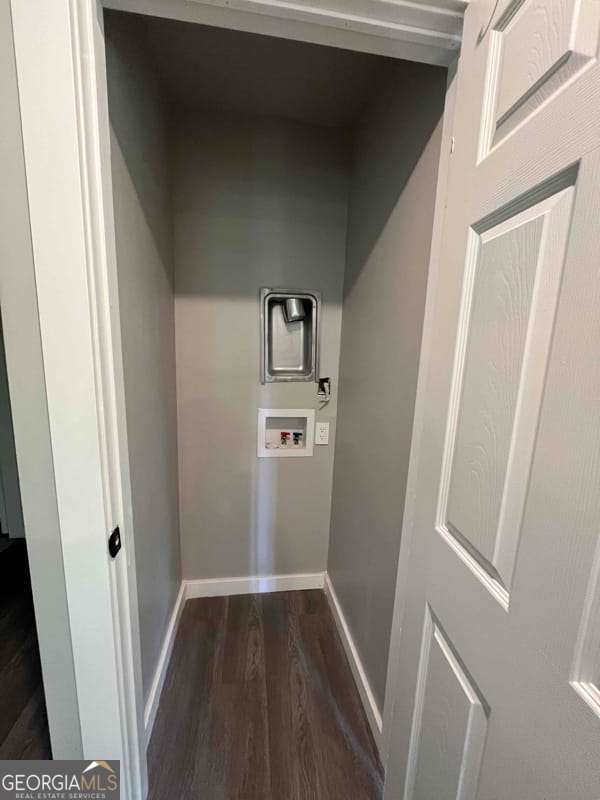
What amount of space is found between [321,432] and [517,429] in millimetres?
1400

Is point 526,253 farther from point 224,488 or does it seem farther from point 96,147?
point 224,488

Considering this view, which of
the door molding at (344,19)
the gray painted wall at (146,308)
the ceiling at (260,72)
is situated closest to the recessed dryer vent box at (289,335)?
the gray painted wall at (146,308)

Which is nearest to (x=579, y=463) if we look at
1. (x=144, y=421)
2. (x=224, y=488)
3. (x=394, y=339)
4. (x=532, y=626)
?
(x=532, y=626)

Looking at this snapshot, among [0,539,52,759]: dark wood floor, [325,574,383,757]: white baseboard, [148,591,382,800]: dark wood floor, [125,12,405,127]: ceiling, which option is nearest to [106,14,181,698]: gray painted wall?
Answer: [125,12,405,127]: ceiling

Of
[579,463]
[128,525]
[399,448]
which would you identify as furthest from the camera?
[399,448]

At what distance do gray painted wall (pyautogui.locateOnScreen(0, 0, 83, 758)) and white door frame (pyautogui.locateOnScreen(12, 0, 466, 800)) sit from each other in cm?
2

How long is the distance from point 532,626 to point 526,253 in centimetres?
55

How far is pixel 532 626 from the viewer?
0.48m

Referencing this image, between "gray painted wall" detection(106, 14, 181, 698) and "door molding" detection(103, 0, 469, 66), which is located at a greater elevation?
"door molding" detection(103, 0, 469, 66)

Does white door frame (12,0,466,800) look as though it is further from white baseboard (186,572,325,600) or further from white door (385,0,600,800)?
white baseboard (186,572,325,600)

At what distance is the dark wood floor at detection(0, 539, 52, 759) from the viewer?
121 centimetres

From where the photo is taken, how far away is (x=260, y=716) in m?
1.36

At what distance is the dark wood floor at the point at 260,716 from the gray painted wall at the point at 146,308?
8.8 inches

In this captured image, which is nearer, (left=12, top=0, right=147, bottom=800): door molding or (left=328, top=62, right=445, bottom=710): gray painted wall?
(left=12, top=0, right=147, bottom=800): door molding
